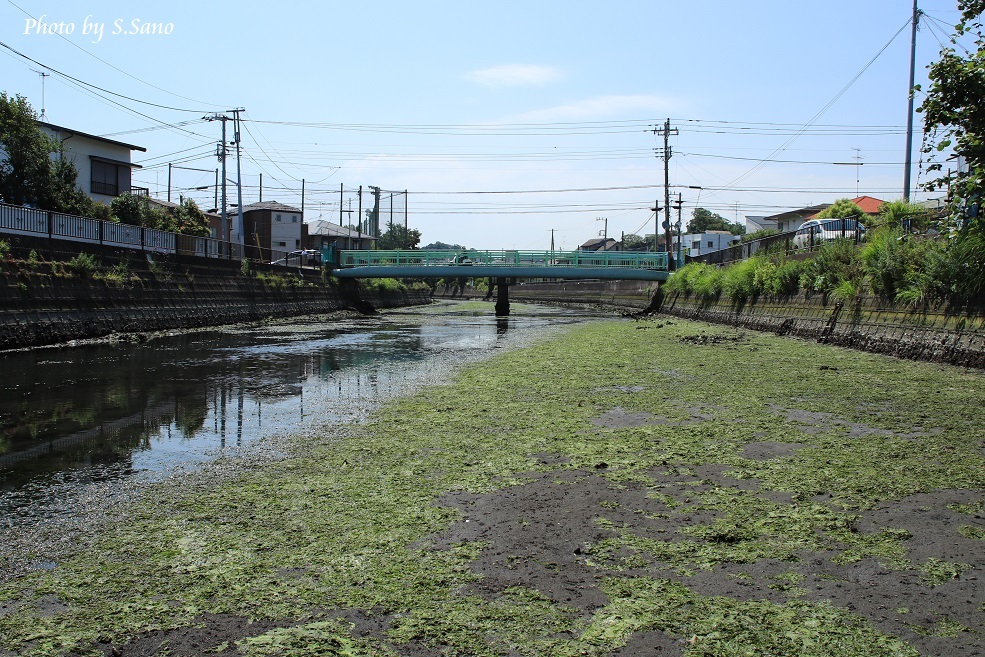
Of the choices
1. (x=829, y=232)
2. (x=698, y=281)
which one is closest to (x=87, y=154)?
(x=698, y=281)

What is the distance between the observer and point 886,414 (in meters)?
7.29

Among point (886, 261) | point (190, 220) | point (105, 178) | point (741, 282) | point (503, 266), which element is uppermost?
point (105, 178)

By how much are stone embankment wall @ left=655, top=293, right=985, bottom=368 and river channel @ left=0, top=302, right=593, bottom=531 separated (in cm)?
801

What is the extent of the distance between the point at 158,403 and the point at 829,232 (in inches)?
743

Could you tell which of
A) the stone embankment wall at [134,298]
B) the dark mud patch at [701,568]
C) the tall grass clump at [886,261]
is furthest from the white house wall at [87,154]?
the dark mud patch at [701,568]

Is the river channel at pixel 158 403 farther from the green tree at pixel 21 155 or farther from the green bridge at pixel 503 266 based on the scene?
the green bridge at pixel 503 266

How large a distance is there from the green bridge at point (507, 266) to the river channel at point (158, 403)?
894 inches

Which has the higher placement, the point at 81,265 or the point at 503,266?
the point at 503,266

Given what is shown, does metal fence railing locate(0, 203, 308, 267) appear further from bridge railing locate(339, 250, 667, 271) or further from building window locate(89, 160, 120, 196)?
bridge railing locate(339, 250, 667, 271)

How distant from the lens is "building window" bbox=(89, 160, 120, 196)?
3497cm

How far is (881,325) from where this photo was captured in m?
13.9

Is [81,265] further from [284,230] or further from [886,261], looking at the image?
[284,230]

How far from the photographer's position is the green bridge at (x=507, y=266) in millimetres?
40062

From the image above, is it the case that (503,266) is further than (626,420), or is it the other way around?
(503,266)
